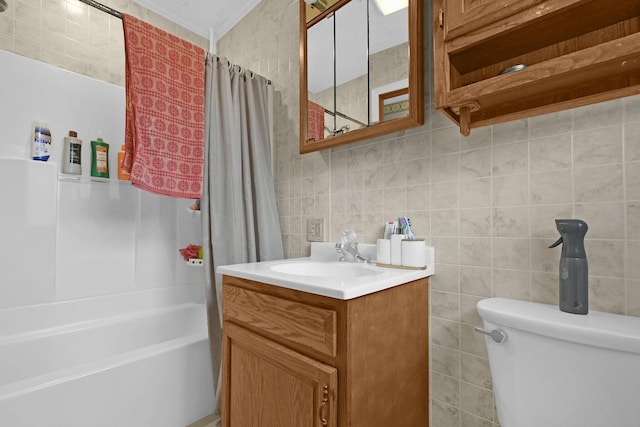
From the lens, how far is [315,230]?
4.86 feet

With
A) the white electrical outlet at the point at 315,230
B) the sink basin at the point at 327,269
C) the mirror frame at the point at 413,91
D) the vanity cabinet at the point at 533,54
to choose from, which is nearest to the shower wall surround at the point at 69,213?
the white electrical outlet at the point at 315,230

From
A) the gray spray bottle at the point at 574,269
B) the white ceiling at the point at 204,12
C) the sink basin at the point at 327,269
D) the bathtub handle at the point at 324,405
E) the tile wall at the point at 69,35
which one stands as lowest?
the bathtub handle at the point at 324,405

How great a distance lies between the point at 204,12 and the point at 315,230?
180 centimetres

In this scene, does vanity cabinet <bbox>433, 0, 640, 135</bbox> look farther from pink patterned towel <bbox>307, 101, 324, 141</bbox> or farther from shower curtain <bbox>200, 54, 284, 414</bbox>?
shower curtain <bbox>200, 54, 284, 414</bbox>

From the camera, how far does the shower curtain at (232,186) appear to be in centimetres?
139

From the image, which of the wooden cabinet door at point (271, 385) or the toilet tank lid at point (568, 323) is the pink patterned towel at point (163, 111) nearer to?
the wooden cabinet door at point (271, 385)

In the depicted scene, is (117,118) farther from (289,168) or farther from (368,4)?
(368,4)

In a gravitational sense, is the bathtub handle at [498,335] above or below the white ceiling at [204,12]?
below

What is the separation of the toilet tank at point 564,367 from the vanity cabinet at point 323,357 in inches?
9.9

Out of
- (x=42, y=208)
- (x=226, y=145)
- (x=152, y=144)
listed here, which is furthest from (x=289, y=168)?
(x=42, y=208)

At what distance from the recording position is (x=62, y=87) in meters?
1.64

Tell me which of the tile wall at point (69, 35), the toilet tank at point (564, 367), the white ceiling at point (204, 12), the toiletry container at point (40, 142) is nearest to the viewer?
the toilet tank at point (564, 367)

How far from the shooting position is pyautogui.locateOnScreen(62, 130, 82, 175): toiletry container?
5.20 feet

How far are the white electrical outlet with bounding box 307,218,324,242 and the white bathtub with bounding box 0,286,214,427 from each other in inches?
27.5
